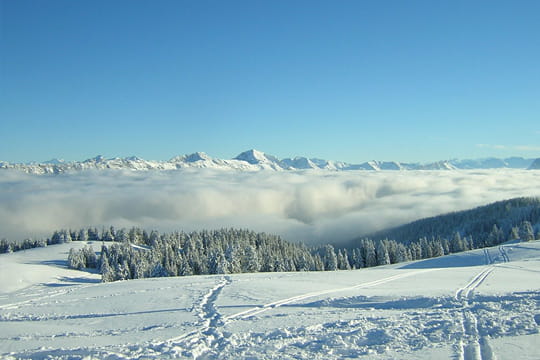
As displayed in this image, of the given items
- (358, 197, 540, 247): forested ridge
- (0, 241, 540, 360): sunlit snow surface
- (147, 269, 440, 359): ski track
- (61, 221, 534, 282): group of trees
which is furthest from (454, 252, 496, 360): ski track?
(358, 197, 540, 247): forested ridge

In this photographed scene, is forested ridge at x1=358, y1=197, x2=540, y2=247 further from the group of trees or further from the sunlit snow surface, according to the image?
the sunlit snow surface

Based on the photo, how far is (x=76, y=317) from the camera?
61.5ft

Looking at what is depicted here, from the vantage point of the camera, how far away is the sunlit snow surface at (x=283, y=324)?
1145 cm

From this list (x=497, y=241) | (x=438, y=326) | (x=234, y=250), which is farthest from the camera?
(x=497, y=241)

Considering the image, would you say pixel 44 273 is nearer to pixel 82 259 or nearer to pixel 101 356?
pixel 82 259

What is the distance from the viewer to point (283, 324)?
14.7 metres

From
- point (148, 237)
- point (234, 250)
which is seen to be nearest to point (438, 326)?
point (234, 250)

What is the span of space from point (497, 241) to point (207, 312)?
115581 millimetres

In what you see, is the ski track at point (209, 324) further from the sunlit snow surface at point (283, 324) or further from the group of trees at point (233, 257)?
the group of trees at point (233, 257)

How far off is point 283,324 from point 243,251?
215 ft

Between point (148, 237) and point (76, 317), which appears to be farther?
point (148, 237)

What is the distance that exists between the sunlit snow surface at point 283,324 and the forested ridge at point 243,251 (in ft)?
148

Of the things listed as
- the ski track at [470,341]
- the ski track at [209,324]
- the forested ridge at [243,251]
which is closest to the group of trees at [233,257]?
the forested ridge at [243,251]

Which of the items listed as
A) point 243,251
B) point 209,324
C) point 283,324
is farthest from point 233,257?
point 283,324
